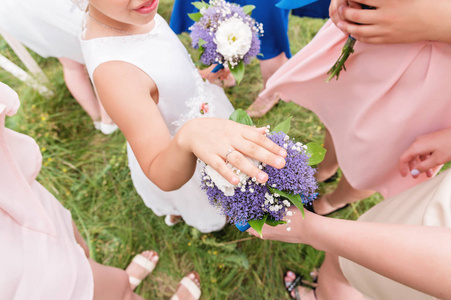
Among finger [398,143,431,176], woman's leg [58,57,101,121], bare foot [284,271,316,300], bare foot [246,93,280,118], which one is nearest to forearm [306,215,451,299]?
finger [398,143,431,176]

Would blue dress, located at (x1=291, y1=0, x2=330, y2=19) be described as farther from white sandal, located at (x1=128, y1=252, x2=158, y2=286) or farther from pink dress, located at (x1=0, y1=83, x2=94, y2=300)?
white sandal, located at (x1=128, y1=252, x2=158, y2=286)

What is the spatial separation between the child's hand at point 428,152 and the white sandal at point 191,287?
Result: 5.65 ft

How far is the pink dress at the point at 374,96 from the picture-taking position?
1.27 metres

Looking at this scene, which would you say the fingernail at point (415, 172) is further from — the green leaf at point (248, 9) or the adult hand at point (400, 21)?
the green leaf at point (248, 9)

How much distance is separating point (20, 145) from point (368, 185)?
1.91 m

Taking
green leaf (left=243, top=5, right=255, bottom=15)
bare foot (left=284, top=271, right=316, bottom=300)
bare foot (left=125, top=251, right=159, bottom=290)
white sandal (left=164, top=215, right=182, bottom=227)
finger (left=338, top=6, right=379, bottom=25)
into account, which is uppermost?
finger (left=338, top=6, right=379, bottom=25)

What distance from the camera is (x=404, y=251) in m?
0.75

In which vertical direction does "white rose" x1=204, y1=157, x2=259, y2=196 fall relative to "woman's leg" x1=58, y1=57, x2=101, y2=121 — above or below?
above

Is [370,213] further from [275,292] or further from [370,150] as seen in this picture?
[275,292]

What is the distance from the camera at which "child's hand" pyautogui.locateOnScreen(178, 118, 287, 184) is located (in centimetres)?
81

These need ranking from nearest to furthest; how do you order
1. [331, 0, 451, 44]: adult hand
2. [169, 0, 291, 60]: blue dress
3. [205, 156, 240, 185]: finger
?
[205, 156, 240, 185]: finger → [331, 0, 451, 44]: adult hand → [169, 0, 291, 60]: blue dress

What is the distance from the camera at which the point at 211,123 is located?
923 millimetres

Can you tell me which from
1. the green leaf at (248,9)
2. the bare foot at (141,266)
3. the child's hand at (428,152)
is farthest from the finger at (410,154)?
the bare foot at (141,266)

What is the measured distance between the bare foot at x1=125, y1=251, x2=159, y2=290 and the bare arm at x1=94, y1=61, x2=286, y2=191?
147 cm
